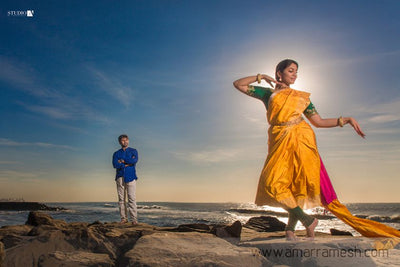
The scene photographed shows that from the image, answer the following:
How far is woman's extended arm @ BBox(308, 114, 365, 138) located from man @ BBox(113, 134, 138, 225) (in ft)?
15.4

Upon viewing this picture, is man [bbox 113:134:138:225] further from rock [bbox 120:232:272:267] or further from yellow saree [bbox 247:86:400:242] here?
yellow saree [bbox 247:86:400:242]

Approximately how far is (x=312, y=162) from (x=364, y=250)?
1.27m

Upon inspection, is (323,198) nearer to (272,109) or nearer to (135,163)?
(272,109)

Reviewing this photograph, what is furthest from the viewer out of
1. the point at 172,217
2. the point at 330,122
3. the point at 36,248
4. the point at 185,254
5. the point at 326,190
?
the point at 172,217

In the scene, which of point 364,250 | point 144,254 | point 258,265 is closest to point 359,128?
point 364,250

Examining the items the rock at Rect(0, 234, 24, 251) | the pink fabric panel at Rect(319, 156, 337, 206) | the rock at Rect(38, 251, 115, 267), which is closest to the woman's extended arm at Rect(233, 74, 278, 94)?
the pink fabric panel at Rect(319, 156, 337, 206)

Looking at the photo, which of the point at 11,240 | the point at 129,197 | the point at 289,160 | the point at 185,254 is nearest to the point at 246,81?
the point at 289,160

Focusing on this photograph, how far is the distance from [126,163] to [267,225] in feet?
12.0

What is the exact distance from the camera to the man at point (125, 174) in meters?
8.15

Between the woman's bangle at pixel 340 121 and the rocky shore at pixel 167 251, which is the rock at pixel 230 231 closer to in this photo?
the rocky shore at pixel 167 251

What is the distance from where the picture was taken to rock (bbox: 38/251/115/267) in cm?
342

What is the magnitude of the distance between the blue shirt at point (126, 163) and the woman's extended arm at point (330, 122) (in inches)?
183

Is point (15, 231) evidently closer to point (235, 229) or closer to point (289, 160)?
point (235, 229)

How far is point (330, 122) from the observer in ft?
16.6
